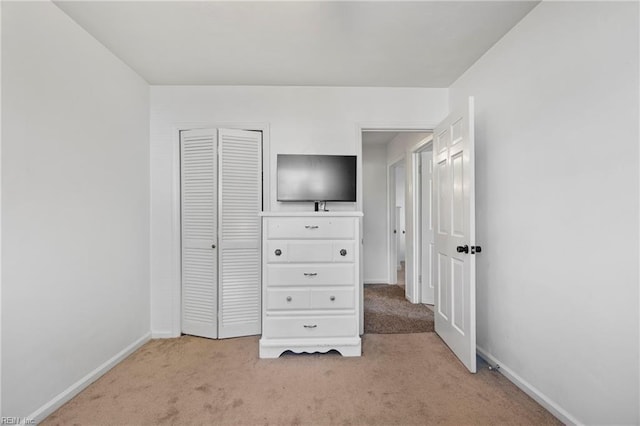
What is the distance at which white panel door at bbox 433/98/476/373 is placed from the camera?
1.94 meters

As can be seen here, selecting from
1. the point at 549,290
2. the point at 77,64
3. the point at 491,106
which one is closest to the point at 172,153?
the point at 77,64

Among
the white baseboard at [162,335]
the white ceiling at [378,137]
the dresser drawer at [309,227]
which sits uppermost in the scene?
the white ceiling at [378,137]

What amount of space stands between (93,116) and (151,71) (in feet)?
2.31

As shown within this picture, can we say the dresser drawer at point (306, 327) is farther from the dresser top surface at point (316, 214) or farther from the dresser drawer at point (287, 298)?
the dresser top surface at point (316, 214)

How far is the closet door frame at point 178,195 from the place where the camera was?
2596 mm

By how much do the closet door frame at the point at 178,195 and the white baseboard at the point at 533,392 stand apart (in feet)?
7.12

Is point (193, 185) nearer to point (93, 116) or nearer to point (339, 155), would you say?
point (93, 116)

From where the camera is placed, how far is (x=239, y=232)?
2.58m

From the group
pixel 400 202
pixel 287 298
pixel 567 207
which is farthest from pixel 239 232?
pixel 400 202

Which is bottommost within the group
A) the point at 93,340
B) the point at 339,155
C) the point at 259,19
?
the point at 93,340

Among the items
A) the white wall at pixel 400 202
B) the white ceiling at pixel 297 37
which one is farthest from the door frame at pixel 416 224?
the white wall at pixel 400 202

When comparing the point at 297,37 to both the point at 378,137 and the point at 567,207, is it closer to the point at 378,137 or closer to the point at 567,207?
the point at 567,207

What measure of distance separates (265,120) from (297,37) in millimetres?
881

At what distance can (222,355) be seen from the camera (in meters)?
2.25
